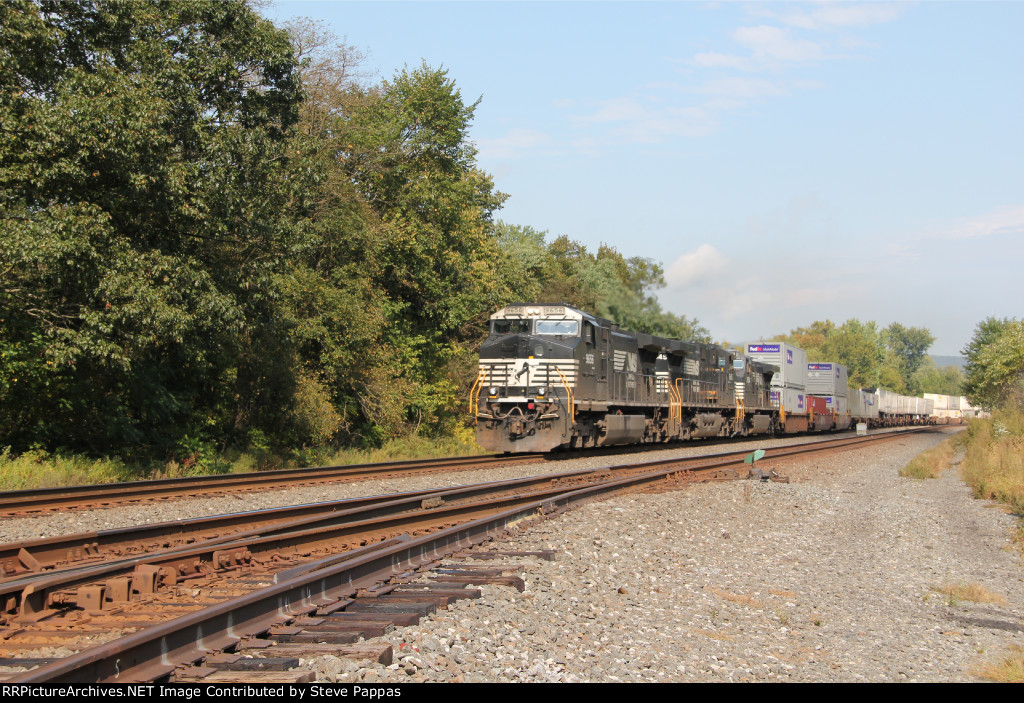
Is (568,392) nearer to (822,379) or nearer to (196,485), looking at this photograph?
(196,485)

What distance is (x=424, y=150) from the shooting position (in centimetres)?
2630

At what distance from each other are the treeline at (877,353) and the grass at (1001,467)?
257 ft

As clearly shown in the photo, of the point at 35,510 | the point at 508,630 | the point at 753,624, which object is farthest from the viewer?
the point at 35,510

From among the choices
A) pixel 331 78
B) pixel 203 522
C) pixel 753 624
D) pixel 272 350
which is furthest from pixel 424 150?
pixel 753 624

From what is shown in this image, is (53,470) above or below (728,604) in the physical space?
above

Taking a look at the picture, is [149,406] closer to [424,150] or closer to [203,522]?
[203,522]

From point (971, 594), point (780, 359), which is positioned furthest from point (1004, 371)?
point (971, 594)

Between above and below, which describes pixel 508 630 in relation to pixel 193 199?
below

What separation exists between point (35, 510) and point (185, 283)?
5.37 metres

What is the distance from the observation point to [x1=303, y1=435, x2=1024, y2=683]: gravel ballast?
191 inches

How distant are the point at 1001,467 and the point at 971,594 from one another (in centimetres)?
1229

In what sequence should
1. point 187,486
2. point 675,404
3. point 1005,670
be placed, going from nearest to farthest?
point 1005,670 < point 187,486 < point 675,404

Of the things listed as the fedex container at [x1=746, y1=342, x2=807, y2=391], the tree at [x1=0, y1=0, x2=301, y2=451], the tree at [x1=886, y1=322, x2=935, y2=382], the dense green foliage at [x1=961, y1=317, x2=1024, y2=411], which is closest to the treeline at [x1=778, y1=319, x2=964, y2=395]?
the tree at [x1=886, y1=322, x2=935, y2=382]

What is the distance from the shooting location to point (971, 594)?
316 inches
